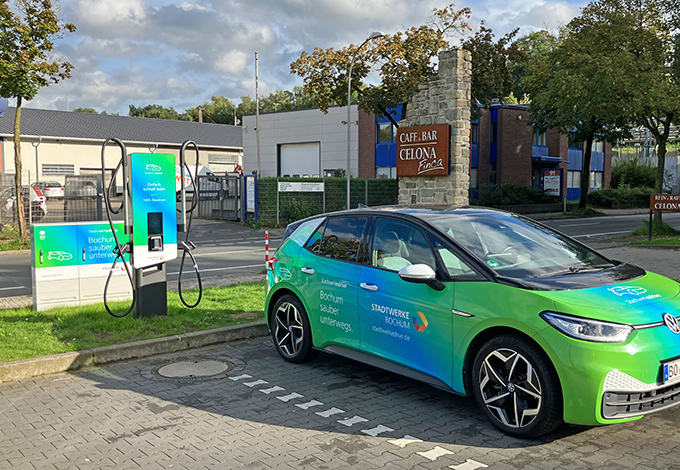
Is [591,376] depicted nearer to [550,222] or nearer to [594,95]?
[594,95]

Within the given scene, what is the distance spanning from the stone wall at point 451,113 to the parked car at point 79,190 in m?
14.2

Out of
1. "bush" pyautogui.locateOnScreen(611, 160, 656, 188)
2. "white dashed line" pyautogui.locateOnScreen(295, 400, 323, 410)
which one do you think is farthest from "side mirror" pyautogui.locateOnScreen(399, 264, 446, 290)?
"bush" pyautogui.locateOnScreen(611, 160, 656, 188)

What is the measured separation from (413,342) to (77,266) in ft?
18.6

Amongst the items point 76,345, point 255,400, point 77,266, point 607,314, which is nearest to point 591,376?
point 607,314

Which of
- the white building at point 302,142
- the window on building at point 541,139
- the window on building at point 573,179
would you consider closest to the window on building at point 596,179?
the window on building at point 573,179

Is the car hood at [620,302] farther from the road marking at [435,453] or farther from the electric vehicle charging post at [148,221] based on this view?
the electric vehicle charging post at [148,221]

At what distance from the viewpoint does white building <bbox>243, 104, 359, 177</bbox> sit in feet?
153

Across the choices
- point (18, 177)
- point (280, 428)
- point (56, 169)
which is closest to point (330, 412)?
point (280, 428)

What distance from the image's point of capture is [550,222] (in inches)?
1249

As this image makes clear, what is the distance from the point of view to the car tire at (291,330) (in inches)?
243

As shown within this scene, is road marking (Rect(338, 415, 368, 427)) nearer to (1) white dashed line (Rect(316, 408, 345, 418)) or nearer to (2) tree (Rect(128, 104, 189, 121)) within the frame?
(1) white dashed line (Rect(316, 408, 345, 418))

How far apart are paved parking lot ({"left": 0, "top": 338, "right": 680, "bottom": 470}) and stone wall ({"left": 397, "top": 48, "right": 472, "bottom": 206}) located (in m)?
8.27

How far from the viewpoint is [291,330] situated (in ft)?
20.9

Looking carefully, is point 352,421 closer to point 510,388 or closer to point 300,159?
point 510,388
